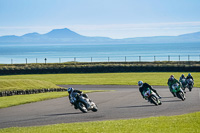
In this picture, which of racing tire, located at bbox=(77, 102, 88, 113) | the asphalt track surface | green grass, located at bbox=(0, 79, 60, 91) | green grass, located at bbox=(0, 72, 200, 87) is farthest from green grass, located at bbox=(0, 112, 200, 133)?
green grass, located at bbox=(0, 72, 200, 87)

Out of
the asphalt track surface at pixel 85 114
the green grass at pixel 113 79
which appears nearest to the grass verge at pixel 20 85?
the asphalt track surface at pixel 85 114

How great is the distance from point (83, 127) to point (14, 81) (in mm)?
19548

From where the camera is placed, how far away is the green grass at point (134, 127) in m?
14.4

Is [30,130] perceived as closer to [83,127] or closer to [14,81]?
[83,127]

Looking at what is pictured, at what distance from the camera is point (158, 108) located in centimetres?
2186

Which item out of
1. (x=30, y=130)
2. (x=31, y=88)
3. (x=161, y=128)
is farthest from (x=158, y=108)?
(x=31, y=88)

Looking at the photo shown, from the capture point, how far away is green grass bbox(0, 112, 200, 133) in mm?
14359

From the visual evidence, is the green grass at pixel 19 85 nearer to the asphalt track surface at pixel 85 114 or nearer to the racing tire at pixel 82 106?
the asphalt track surface at pixel 85 114

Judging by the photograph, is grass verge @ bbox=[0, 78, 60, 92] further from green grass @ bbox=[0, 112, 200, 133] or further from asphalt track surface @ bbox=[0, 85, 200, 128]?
green grass @ bbox=[0, 112, 200, 133]

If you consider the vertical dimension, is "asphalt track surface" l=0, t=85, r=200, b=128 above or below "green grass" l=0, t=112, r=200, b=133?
below

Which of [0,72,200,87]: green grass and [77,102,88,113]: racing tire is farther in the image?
[0,72,200,87]: green grass

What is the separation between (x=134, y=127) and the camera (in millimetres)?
15070

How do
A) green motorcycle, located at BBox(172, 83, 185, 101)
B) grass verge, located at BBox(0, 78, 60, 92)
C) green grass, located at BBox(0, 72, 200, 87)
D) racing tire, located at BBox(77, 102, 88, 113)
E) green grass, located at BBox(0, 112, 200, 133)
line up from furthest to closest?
green grass, located at BBox(0, 72, 200, 87) < grass verge, located at BBox(0, 78, 60, 92) < green motorcycle, located at BBox(172, 83, 185, 101) < racing tire, located at BBox(77, 102, 88, 113) < green grass, located at BBox(0, 112, 200, 133)

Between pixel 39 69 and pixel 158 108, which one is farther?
pixel 39 69
